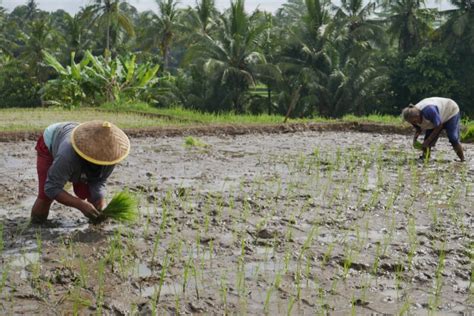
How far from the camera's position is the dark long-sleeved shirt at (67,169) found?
3.38 m

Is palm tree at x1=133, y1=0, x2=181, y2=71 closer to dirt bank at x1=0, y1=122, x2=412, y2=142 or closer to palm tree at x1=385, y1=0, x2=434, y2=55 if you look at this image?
palm tree at x1=385, y1=0, x2=434, y2=55

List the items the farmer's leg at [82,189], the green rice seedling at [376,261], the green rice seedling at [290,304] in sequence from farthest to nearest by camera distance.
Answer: the farmer's leg at [82,189] < the green rice seedling at [376,261] < the green rice seedling at [290,304]

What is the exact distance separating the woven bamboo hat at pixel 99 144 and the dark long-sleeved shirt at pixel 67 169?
128 millimetres

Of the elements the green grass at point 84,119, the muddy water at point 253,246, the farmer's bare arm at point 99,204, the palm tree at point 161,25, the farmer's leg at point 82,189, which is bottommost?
the green grass at point 84,119

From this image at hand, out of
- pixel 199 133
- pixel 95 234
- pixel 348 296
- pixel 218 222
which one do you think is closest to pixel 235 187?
pixel 218 222

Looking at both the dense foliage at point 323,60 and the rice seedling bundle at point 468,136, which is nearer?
the rice seedling bundle at point 468,136

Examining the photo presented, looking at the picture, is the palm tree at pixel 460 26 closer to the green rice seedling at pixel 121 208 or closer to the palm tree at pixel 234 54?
the palm tree at pixel 234 54

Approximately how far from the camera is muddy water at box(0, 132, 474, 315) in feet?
8.73

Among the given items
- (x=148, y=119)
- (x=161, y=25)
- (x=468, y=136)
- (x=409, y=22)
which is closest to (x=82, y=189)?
(x=468, y=136)

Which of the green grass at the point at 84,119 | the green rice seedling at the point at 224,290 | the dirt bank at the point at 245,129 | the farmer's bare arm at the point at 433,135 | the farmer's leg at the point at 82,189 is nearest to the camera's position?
the green rice seedling at the point at 224,290

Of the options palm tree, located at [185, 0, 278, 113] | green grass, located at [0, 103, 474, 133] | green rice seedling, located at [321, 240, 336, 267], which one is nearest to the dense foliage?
palm tree, located at [185, 0, 278, 113]

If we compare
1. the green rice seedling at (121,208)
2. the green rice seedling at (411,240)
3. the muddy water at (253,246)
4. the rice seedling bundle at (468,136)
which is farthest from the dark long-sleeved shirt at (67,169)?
the rice seedling bundle at (468,136)

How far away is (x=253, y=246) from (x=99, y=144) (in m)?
1.06

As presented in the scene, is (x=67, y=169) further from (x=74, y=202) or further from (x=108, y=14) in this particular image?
(x=108, y=14)
